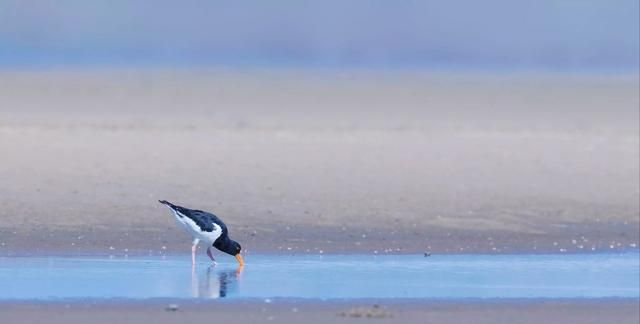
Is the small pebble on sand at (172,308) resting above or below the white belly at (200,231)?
→ below

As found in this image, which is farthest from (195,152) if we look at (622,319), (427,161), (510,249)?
(622,319)

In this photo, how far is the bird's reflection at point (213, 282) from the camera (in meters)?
11.2

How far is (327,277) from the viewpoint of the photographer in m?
12.1

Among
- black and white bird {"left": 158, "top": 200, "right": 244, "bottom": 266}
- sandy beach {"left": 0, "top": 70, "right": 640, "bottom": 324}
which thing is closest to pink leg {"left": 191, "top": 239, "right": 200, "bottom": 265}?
black and white bird {"left": 158, "top": 200, "right": 244, "bottom": 266}

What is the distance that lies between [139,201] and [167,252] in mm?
2408

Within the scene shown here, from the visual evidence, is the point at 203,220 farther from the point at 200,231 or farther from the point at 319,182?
the point at 319,182

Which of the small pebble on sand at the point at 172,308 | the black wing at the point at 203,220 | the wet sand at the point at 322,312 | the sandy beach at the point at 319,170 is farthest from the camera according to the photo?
the sandy beach at the point at 319,170

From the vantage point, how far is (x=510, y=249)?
1444 cm

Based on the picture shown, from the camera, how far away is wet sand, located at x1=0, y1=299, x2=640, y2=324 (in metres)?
10.1

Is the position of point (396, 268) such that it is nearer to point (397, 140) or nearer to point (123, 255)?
point (123, 255)

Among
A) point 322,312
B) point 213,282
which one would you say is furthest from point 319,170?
point 322,312

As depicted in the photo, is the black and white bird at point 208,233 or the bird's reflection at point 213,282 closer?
the bird's reflection at point 213,282

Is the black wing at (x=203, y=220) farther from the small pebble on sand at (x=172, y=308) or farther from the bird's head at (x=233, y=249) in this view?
the small pebble on sand at (x=172, y=308)

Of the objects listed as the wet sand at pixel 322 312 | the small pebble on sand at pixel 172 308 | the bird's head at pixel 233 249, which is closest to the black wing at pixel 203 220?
the bird's head at pixel 233 249
